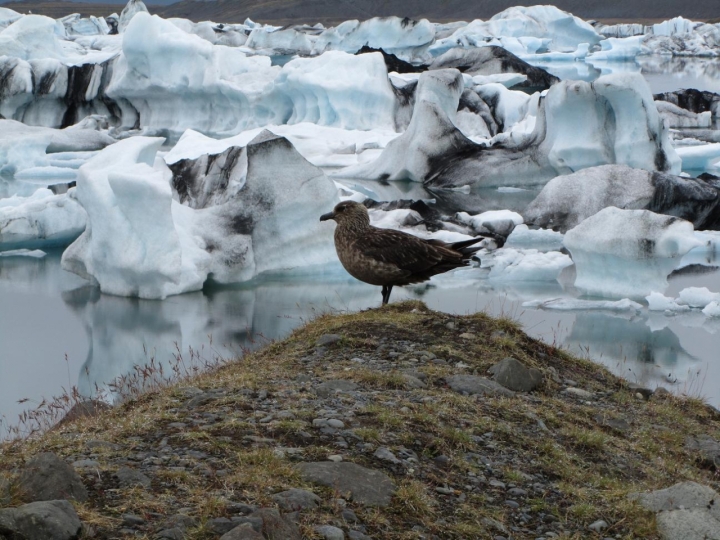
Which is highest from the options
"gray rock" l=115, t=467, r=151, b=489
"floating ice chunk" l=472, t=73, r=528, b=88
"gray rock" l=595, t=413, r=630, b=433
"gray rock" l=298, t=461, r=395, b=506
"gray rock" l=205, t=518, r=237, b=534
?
"gray rock" l=205, t=518, r=237, b=534

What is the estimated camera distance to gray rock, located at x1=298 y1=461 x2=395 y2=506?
3.19 m

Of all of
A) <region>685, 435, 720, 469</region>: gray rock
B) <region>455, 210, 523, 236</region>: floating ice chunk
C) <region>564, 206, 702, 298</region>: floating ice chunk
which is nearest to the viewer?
<region>685, 435, 720, 469</region>: gray rock

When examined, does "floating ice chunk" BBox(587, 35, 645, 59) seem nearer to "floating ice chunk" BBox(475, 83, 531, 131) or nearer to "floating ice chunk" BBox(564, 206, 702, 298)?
"floating ice chunk" BBox(475, 83, 531, 131)

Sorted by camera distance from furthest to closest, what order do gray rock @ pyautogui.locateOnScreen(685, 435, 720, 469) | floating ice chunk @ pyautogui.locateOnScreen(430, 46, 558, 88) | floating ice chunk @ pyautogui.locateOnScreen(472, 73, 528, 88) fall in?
floating ice chunk @ pyautogui.locateOnScreen(430, 46, 558, 88), floating ice chunk @ pyautogui.locateOnScreen(472, 73, 528, 88), gray rock @ pyautogui.locateOnScreen(685, 435, 720, 469)

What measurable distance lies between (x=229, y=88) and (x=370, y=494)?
80.4 feet

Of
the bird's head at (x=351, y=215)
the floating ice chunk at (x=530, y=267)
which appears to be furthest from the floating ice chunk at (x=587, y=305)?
the bird's head at (x=351, y=215)

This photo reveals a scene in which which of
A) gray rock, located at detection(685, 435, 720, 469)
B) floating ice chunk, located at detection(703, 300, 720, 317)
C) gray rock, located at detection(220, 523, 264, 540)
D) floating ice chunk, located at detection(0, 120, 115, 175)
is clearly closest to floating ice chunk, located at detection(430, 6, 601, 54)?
floating ice chunk, located at detection(0, 120, 115, 175)

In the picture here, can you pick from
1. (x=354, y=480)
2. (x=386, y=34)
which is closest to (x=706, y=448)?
(x=354, y=480)

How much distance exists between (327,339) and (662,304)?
621cm

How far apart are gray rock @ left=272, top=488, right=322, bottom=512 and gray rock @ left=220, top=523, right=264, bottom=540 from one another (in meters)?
0.31

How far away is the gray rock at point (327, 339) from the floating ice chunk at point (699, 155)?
1727 cm

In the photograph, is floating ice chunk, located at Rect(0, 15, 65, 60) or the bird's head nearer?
the bird's head

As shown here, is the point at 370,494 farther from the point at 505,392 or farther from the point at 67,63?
the point at 67,63

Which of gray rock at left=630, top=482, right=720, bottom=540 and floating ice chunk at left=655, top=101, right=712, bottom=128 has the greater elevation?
gray rock at left=630, top=482, right=720, bottom=540
